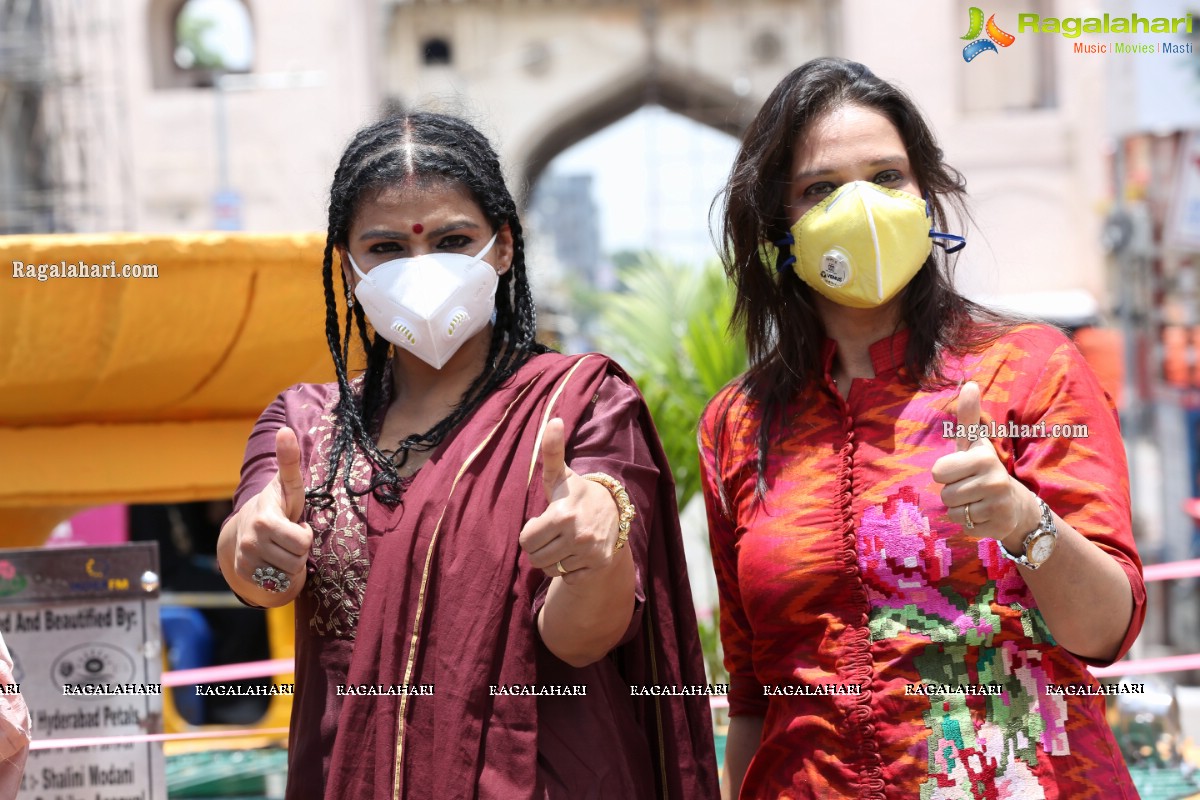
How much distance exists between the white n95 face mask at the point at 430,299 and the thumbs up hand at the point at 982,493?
2.39ft

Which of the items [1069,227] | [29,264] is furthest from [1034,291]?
[29,264]

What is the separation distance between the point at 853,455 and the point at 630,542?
0.34 m

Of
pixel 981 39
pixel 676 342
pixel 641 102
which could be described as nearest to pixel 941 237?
pixel 981 39

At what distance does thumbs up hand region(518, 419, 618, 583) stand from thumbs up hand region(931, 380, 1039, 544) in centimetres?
40

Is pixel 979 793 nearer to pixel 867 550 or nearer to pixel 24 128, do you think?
pixel 867 550

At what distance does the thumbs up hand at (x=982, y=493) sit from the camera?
1.54m

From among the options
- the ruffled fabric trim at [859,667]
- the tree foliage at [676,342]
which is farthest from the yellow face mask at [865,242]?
the tree foliage at [676,342]

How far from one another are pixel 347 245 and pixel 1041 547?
1.08m

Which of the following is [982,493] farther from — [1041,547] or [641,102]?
[641,102]

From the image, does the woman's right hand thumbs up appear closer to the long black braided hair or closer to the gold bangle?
the long black braided hair

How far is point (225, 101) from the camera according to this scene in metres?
20.1

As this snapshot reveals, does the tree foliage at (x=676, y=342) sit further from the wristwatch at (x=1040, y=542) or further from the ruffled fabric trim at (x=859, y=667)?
the wristwatch at (x=1040, y=542)

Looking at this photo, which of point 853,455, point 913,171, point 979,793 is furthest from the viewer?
point 913,171

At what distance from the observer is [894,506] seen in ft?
5.98
